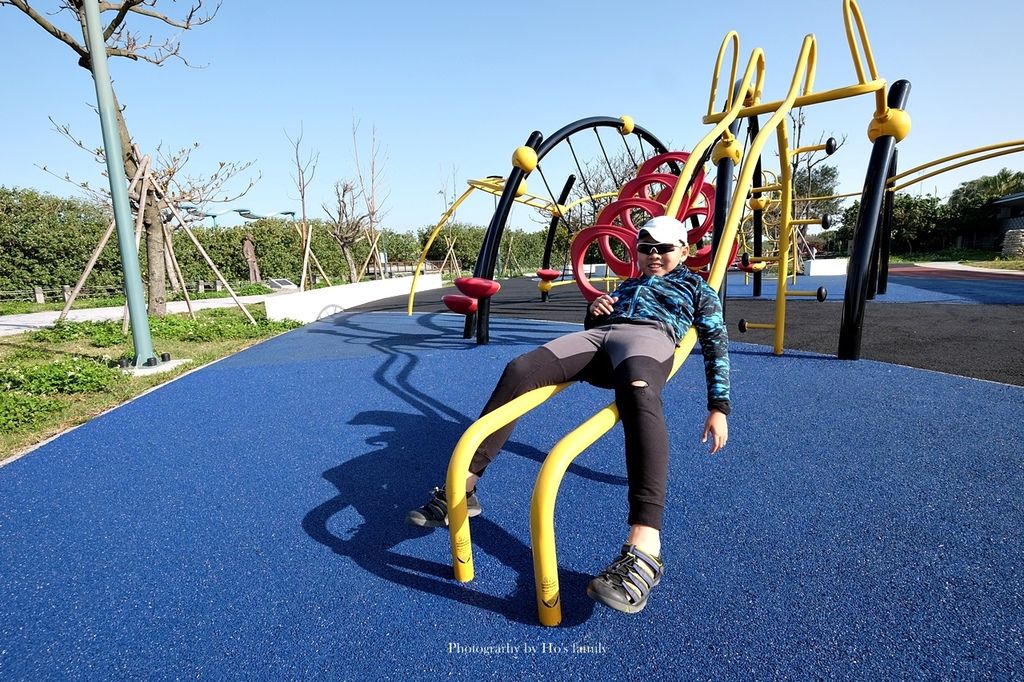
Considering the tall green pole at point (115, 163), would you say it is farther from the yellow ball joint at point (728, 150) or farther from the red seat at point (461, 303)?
the yellow ball joint at point (728, 150)

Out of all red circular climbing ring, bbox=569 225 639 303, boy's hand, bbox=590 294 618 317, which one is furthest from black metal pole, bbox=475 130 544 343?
boy's hand, bbox=590 294 618 317

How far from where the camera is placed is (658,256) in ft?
7.75

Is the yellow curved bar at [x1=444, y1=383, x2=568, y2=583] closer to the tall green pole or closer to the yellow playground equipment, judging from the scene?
the yellow playground equipment

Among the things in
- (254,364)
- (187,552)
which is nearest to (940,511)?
(187,552)

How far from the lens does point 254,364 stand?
6020 mm

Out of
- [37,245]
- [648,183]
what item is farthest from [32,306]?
[648,183]

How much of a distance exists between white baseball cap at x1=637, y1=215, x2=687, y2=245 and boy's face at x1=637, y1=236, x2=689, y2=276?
2cm

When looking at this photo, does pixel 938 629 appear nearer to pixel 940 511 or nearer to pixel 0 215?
pixel 940 511

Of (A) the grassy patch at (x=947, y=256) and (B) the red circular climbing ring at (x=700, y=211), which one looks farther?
(A) the grassy patch at (x=947, y=256)

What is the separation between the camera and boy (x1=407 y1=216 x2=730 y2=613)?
5.45 feet

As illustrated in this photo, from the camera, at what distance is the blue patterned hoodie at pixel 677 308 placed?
2203 mm

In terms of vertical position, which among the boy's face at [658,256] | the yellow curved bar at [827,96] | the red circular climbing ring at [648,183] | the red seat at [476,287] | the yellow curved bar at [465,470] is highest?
the yellow curved bar at [827,96]

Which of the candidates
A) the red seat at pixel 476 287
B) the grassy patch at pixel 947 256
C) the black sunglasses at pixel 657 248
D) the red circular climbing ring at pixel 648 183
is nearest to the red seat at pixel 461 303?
the red seat at pixel 476 287

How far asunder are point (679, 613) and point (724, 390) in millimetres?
835
